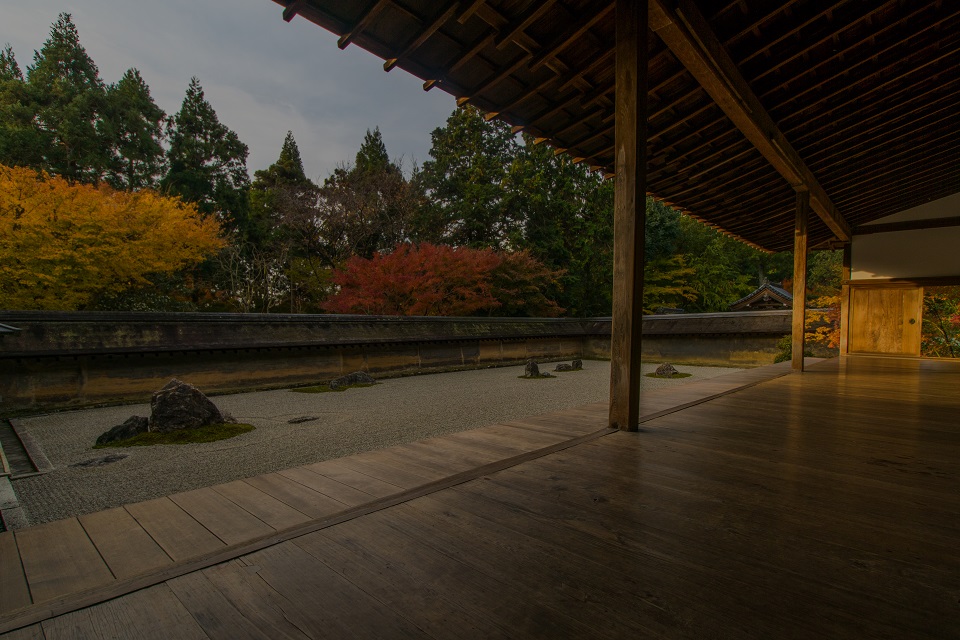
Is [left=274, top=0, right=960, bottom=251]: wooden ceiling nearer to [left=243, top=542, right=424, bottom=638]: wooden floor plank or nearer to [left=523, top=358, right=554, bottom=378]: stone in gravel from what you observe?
[left=243, top=542, right=424, bottom=638]: wooden floor plank

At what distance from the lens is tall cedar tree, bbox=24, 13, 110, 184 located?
13992mm

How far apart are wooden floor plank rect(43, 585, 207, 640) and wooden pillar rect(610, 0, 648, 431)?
2.00 m

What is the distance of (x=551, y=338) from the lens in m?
11.7

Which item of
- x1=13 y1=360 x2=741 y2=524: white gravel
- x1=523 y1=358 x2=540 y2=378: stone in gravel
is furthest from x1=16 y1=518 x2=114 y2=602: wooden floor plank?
x1=523 y1=358 x2=540 y2=378: stone in gravel

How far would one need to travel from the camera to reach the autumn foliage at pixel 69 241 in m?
7.73

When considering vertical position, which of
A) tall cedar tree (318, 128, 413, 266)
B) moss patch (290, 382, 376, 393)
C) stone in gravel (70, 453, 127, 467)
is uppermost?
tall cedar tree (318, 128, 413, 266)

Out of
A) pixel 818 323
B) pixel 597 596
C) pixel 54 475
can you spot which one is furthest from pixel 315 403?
pixel 818 323

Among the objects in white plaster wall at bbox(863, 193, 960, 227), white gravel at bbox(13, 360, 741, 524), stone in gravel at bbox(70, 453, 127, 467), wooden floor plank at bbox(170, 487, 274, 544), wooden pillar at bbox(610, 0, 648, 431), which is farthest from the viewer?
white plaster wall at bbox(863, 193, 960, 227)

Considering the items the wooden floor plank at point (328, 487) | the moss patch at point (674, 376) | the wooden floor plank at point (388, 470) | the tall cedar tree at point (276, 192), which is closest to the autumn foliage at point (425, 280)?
the moss patch at point (674, 376)

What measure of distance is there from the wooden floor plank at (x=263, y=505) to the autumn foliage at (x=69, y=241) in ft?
30.6

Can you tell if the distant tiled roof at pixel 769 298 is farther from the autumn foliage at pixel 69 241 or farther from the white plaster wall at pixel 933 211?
the autumn foliage at pixel 69 241

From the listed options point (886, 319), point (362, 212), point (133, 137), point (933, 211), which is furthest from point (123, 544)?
point (133, 137)

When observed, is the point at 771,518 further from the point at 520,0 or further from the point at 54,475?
the point at 54,475

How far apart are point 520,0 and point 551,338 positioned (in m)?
9.99
